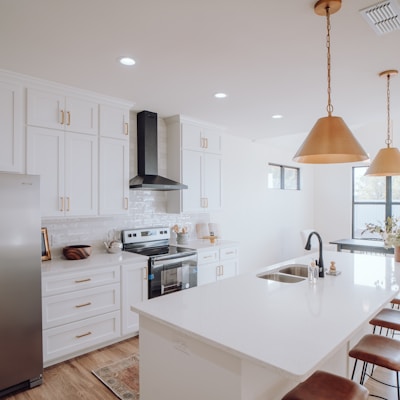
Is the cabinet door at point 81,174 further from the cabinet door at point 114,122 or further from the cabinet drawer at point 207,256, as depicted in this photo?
the cabinet drawer at point 207,256

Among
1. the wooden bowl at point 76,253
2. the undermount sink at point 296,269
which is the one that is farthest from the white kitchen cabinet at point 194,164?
the undermount sink at point 296,269

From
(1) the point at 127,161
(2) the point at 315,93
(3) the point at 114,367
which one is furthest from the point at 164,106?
(3) the point at 114,367

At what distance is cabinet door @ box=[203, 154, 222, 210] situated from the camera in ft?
14.7

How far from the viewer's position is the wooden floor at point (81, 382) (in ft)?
7.92

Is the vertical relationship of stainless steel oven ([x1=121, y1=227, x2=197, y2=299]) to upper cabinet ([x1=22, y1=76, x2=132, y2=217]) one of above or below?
below

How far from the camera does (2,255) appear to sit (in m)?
2.32

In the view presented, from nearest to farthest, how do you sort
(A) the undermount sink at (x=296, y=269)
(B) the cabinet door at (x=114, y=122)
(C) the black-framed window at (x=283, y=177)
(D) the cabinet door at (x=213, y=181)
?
1. (A) the undermount sink at (x=296, y=269)
2. (B) the cabinet door at (x=114, y=122)
3. (D) the cabinet door at (x=213, y=181)
4. (C) the black-framed window at (x=283, y=177)

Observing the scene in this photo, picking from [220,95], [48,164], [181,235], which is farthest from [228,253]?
[48,164]

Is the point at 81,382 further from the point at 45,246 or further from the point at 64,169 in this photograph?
the point at 64,169

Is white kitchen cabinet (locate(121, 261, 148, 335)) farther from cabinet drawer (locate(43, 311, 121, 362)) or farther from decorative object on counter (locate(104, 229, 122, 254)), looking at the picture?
decorative object on counter (locate(104, 229, 122, 254))

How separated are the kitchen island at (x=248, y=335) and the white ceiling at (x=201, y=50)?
172 centimetres

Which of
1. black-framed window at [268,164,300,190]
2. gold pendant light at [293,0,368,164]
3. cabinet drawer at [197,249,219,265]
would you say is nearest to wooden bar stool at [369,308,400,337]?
gold pendant light at [293,0,368,164]

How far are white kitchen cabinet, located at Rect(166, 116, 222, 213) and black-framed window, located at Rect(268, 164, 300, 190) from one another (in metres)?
2.11

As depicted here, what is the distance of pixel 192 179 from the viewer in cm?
429
